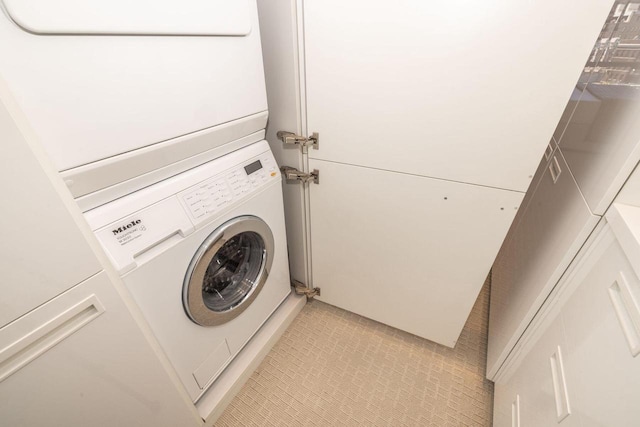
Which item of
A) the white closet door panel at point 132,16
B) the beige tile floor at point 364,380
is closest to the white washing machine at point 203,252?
the beige tile floor at point 364,380

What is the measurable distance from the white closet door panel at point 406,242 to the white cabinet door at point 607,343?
11.9 inches

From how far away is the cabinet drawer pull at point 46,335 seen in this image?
54cm

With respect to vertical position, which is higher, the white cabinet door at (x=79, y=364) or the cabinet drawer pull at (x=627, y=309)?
the cabinet drawer pull at (x=627, y=309)

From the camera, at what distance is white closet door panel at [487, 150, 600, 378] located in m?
0.91

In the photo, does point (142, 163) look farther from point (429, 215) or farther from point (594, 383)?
point (594, 383)

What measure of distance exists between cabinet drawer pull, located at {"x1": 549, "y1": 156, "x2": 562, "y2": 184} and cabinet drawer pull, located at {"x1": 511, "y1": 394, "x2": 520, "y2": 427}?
87cm

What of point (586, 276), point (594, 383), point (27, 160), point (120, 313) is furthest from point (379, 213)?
point (27, 160)

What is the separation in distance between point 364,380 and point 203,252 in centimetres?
100

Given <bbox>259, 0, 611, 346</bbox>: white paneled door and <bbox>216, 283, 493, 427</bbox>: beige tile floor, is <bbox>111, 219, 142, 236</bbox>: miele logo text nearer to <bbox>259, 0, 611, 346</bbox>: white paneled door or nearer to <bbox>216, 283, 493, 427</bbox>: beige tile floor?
<bbox>259, 0, 611, 346</bbox>: white paneled door

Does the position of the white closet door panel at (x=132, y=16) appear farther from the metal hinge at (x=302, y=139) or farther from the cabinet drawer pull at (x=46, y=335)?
the cabinet drawer pull at (x=46, y=335)

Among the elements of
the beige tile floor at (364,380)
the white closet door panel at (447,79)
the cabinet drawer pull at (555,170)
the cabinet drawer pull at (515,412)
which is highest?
the white closet door panel at (447,79)

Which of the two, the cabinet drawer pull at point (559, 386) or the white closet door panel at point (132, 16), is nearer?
the white closet door panel at point (132, 16)

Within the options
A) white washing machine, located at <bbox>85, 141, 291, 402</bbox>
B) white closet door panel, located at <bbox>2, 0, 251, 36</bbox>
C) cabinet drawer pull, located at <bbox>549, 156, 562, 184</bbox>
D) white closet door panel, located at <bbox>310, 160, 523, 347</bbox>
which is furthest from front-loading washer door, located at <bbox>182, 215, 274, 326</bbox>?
cabinet drawer pull, located at <bbox>549, 156, 562, 184</bbox>

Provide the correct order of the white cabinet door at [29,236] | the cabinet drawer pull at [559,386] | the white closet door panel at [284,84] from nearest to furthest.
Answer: the white cabinet door at [29,236] → the cabinet drawer pull at [559,386] → the white closet door panel at [284,84]
